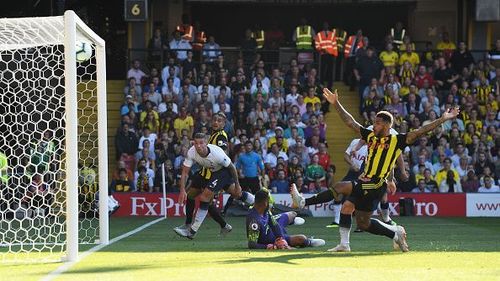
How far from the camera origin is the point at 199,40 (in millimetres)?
31531

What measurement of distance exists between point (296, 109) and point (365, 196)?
571 inches

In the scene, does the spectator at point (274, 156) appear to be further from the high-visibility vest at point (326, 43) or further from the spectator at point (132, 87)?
the high-visibility vest at point (326, 43)

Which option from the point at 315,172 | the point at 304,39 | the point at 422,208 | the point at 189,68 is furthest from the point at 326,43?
the point at 422,208

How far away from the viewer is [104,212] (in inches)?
578

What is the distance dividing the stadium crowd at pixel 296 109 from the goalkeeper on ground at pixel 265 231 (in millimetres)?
9770

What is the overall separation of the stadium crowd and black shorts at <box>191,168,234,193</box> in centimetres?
713

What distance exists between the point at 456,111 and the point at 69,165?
14.9 feet

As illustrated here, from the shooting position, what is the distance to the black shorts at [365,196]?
13219 mm

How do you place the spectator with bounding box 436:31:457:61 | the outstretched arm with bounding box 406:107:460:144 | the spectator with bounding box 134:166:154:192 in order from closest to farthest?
the outstretched arm with bounding box 406:107:460:144 < the spectator with bounding box 134:166:154:192 < the spectator with bounding box 436:31:457:61

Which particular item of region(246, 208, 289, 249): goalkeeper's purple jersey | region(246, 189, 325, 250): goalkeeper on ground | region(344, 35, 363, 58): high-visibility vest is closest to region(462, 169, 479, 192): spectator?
region(344, 35, 363, 58): high-visibility vest

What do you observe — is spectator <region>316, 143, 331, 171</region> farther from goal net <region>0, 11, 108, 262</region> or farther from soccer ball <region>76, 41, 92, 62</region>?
soccer ball <region>76, 41, 92, 62</region>

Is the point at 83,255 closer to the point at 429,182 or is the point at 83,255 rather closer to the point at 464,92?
the point at 429,182

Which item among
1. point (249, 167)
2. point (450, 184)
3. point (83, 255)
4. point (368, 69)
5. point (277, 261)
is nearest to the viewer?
point (277, 261)

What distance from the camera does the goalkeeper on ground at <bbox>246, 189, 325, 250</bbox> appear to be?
13.9 meters
